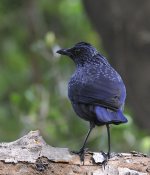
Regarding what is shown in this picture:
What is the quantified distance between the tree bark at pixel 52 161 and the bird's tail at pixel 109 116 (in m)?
0.24

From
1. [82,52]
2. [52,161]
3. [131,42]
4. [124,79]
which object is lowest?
[52,161]

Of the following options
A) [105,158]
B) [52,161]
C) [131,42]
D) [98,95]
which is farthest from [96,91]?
[131,42]

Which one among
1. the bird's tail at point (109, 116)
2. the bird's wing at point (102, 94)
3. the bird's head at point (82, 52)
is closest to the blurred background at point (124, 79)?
the bird's head at point (82, 52)

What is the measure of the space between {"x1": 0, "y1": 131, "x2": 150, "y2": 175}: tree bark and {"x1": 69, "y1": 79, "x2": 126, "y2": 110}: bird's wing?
390mm

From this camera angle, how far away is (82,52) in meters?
5.77

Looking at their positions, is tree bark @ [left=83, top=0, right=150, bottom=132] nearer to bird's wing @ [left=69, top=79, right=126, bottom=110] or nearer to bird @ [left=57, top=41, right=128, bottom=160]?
bird @ [left=57, top=41, right=128, bottom=160]

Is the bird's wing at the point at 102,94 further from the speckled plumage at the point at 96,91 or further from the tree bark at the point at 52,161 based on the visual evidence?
the tree bark at the point at 52,161

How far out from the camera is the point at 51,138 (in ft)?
26.0

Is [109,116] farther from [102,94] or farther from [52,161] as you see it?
[52,161]

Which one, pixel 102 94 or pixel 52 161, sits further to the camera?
pixel 102 94

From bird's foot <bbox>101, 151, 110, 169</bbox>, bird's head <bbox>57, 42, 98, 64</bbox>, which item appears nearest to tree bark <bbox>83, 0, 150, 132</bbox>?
bird's head <bbox>57, 42, 98, 64</bbox>

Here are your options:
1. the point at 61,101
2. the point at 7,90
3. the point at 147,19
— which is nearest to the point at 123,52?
the point at 147,19

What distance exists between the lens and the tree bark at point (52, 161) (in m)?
4.44

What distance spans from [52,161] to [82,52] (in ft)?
4.76
